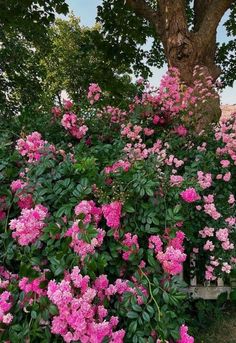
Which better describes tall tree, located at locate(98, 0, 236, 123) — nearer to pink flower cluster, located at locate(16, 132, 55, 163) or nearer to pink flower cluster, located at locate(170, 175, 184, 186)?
pink flower cluster, located at locate(170, 175, 184, 186)

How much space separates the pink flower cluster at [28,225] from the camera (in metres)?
2.35

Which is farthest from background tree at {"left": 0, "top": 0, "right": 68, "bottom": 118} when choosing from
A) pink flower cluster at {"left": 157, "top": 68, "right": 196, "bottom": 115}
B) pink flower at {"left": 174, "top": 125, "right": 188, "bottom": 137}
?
pink flower at {"left": 174, "top": 125, "right": 188, "bottom": 137}

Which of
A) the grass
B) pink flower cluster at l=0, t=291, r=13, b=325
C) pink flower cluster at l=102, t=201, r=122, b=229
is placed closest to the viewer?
pink flower cluster at l=0, t=291, r=13, b=325

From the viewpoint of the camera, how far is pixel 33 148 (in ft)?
9.69

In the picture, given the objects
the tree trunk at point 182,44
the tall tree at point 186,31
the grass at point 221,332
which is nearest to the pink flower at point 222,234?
the grass at point 221,332

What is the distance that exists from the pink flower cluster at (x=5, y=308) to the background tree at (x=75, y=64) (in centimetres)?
891

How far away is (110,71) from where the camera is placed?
11.1 meters

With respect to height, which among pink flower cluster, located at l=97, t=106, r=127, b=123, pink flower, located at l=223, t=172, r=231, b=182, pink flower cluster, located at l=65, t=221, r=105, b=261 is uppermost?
pink flower cluster, located at l=97, t=106, r=127, b=123

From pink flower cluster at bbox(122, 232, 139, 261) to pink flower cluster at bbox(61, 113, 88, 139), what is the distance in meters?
1.54

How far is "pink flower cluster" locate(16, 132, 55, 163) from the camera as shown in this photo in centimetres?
291

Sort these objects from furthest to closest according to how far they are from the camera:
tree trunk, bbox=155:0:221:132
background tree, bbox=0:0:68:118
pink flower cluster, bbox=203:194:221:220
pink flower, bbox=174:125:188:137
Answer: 1. background tree, bbox=0:0:68:118
2. tree trunk, bbox=155:0:221:132
3. pink flower, bbox=174:125:188:137
4. pink flower cluster, bbox=203:194:221:220

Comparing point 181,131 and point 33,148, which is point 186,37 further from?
point 33,148

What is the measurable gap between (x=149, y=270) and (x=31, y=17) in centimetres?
822

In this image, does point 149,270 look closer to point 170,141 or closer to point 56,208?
point 56,208
